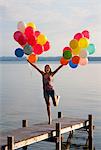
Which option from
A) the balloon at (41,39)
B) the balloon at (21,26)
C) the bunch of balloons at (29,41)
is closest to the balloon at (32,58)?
the bunch of balloons at (29,41)

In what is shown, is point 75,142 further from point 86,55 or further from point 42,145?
point 86,55

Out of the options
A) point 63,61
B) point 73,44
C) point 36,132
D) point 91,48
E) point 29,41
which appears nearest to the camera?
point 36,132

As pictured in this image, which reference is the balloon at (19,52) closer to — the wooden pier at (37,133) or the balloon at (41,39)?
the balloon at (41,39)

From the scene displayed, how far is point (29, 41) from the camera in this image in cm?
1326

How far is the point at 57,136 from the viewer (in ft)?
44.2

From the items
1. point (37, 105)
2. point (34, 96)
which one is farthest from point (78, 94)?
point (37, 105)

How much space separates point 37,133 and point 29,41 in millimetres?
2563

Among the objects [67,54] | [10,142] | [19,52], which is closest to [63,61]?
[67,54]

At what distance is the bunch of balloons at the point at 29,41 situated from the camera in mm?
13273

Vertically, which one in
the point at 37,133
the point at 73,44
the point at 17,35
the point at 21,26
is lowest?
the point at 37,133

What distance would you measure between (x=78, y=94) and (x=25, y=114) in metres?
11.9

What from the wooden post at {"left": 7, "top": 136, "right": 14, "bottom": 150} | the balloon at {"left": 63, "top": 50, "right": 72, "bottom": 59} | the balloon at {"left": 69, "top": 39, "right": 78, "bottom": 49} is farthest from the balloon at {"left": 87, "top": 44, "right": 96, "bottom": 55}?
the wooden post at {"left": 7, "top": 136, "right": 14, "bottom": 150}

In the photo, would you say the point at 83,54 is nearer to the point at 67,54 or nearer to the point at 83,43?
the point at 83,43

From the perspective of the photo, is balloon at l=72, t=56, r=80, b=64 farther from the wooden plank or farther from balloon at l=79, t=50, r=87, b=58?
the wooden plank
